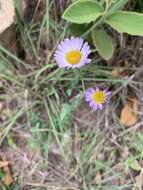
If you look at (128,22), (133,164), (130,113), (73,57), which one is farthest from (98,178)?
(128,22)

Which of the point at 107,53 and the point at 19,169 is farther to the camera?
the point at 19,169

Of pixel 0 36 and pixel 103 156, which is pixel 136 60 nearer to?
pixel 103 156

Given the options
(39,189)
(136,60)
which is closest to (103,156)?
(39,189)

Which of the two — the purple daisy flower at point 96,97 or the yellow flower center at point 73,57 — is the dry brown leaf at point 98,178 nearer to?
the purple daisy flower at point 96,97

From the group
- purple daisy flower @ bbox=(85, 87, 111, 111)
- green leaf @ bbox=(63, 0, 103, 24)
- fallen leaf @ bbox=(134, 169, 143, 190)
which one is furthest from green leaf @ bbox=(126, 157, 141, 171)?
green leaf @ bbox=(63, 0, 103, 24)

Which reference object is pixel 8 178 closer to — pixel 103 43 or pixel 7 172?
pixel 7 172

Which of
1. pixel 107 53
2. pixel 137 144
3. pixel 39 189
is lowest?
pixel 39 189
